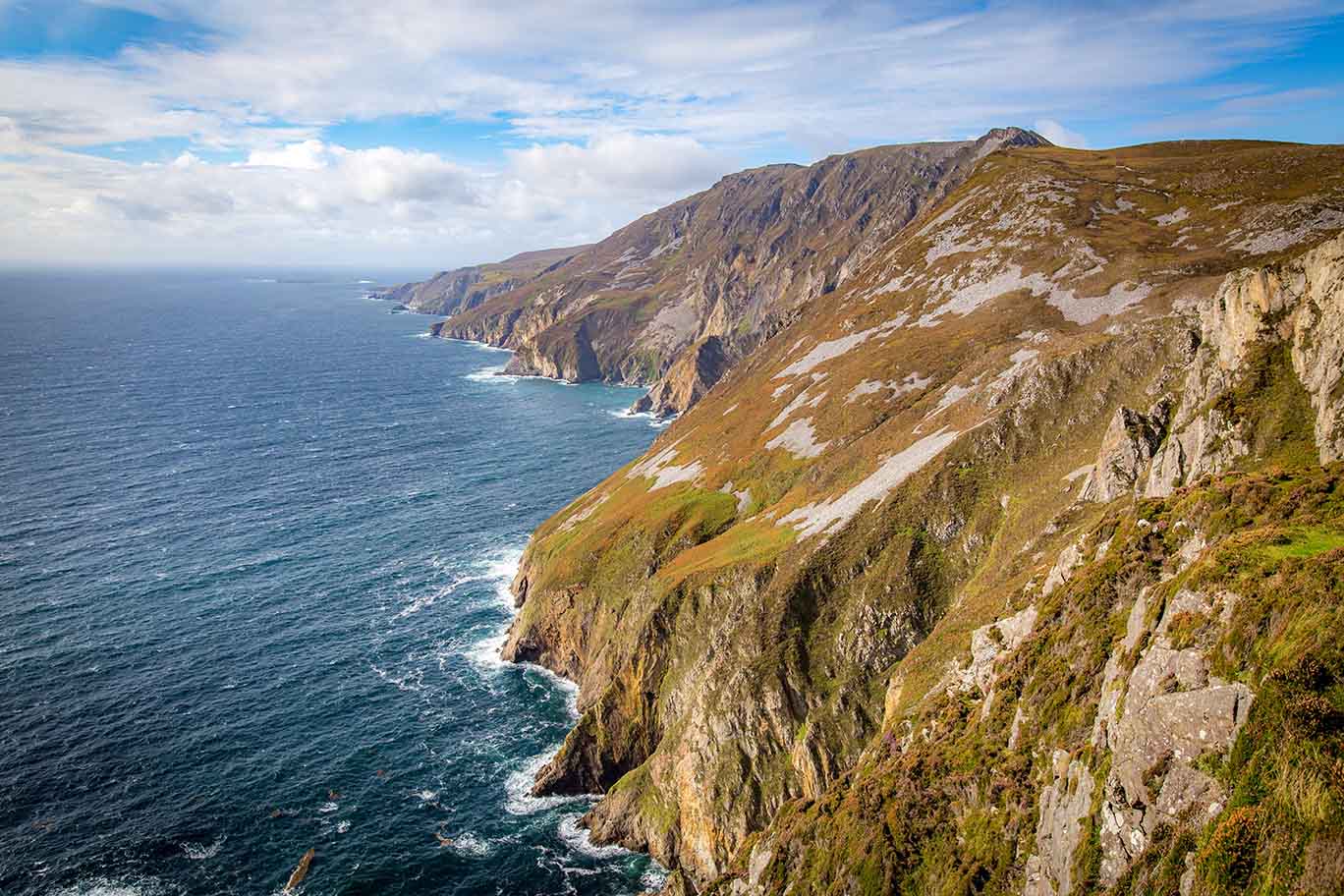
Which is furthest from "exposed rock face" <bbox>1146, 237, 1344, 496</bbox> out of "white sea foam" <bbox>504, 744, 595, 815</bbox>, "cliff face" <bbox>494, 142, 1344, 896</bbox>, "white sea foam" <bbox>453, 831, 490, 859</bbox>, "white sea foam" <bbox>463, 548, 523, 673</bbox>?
"white sea foam" <bbox>463, 548, 523, 673</bbox>

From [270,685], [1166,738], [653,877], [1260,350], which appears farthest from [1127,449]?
[270,685]

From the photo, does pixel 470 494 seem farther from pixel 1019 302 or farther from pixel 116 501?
pixel 1019 302

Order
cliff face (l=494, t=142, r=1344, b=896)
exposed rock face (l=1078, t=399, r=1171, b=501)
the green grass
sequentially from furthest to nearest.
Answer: exposed rock face (l=1078, t=399, r=1171, b=501), the green grass, cliff face (l=494, t=142, r=1344, b=896)

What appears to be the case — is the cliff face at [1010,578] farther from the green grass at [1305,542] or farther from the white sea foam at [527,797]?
the white sea foam at [527,797]

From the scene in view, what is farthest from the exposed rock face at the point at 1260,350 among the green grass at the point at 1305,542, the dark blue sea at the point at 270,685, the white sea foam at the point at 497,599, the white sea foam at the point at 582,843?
the white sea foam at the point at 497,599

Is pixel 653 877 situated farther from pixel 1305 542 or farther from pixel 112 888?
pixel 1305 542

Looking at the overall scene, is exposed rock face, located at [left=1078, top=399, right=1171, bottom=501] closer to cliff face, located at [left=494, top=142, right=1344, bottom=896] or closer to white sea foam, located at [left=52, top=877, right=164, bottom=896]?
cliff face, located at [left=494, top=142, right=1344, bottom=896]

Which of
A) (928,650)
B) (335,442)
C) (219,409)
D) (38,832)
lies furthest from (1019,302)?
(219,409)
